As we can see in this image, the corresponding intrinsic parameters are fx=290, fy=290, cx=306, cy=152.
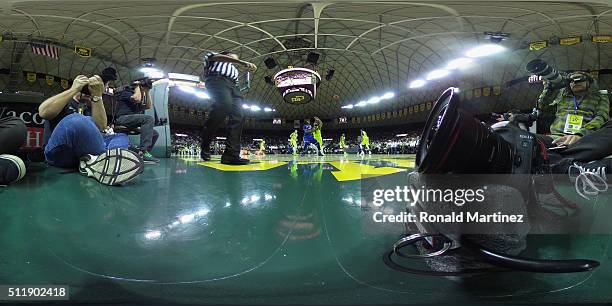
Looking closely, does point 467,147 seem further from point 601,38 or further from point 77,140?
point 77,140

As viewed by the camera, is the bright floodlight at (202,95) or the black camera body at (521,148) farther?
the bright floodlight at (202,95)

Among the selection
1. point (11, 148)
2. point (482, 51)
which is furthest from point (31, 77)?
point (482, 51)

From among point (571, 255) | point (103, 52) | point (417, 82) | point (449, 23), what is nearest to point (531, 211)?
point (571, 255)

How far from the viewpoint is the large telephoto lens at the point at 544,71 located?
38.0 inches

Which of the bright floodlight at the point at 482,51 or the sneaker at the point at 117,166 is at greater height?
the bright floodlight at the point at 482,51

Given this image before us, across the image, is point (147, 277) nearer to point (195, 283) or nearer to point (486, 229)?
point (195, 283)

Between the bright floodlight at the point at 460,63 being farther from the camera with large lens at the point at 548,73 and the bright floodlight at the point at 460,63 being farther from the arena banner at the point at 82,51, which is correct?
the arena banner at the point at 82,51

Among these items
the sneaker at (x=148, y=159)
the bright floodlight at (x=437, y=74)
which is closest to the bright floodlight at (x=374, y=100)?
the bright floodlight at (x=437, y=74)

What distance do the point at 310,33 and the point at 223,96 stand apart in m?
0.36

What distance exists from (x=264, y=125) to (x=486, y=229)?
2.36ft

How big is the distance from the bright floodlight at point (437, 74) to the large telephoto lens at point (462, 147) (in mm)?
180

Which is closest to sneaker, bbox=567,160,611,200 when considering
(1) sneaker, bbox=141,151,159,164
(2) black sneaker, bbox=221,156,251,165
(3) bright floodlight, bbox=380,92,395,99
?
(3) bright floodlight, bbox=380,92,395,99

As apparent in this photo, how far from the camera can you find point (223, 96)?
0.98m

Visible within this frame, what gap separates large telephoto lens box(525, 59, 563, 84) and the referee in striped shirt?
37.0 inches
